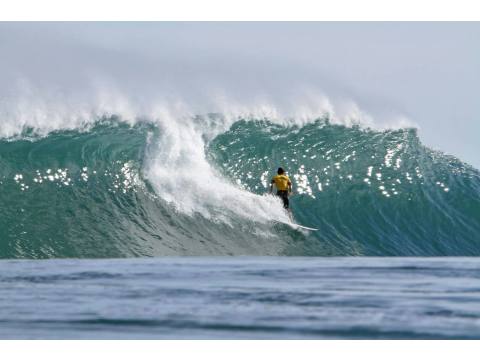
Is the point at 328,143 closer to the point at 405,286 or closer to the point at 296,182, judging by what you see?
the point at 296,182

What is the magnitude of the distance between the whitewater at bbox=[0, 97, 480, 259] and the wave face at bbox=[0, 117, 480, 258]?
33 mm

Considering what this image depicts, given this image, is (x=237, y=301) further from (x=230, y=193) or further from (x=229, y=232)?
(x=230, y=193)

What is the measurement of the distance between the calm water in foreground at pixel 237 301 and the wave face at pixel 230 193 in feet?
9.09

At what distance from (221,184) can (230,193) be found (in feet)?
1.64

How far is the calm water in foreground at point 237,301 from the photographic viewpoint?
8242mm

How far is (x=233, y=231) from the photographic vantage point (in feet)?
A: 58.2

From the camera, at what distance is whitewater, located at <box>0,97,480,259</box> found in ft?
57.1

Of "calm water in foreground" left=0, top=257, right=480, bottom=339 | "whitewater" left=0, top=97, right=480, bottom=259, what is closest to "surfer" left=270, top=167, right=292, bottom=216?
"whitewater" left=0, top=97, right=480, bottom=259

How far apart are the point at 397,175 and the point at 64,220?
793cm

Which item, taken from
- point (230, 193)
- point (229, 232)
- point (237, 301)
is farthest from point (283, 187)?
point (237, 301)

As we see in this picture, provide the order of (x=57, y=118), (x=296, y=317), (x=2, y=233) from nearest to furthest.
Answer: (x=296, y=317), (x=2, y=233), (x=57, y=118)

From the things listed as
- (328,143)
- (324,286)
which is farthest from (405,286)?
(328,143)

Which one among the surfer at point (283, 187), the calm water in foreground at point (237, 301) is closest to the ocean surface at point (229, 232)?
the calm water in foreground at point (237, 301)

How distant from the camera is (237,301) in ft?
32.7
